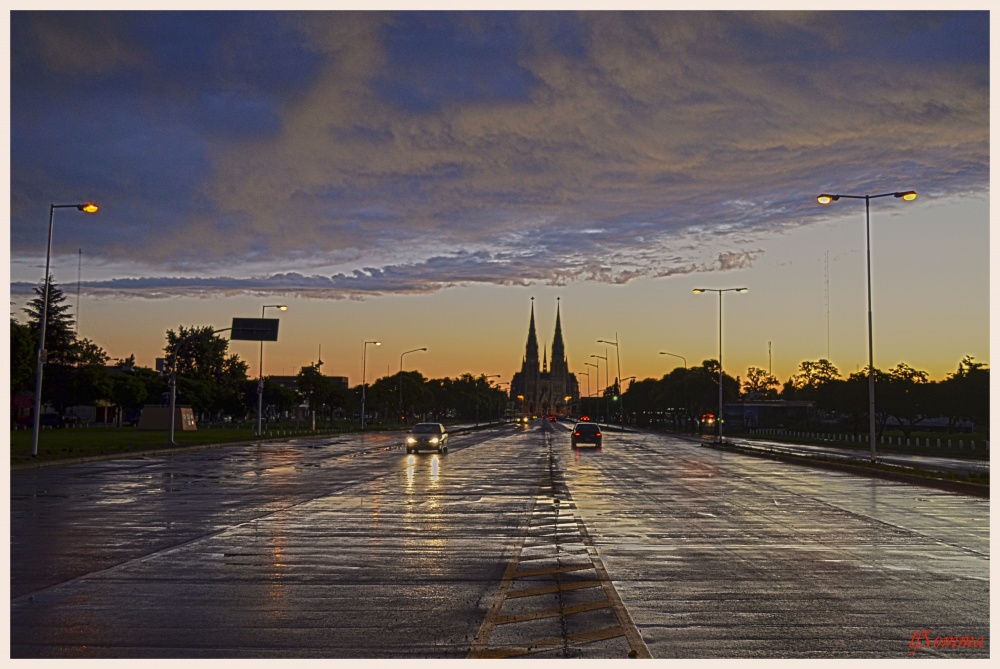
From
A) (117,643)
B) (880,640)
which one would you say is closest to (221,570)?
(117,643)

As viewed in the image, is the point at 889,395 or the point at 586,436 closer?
the point at 586,436

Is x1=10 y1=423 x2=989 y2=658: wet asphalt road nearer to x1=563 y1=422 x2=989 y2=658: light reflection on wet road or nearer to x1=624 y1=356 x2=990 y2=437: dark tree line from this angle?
x1=563 y1=422 x2=989 y2=658: light reflection on wet road

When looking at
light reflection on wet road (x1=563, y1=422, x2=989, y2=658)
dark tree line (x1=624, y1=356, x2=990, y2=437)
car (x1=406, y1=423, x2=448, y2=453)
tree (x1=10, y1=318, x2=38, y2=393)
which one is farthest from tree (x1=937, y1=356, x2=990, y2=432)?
tree (x1=10, y1=318, x2=38, y2=393)

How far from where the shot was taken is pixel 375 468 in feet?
110

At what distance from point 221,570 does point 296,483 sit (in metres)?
14.8

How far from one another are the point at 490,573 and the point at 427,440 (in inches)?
1364

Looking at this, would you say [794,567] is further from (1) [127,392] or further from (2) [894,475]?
(1) [127,392]

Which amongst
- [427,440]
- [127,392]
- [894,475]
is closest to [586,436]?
[427,440]

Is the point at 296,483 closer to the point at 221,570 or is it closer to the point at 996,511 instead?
the point at 221,570

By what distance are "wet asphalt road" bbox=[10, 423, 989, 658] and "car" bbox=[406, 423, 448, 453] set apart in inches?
861

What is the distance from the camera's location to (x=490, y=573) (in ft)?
37.4

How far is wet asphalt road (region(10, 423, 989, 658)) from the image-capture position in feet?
26.3

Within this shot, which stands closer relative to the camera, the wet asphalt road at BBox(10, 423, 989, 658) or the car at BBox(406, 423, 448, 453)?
the wet asphalt road at BBox(10, 423, 989, 658)

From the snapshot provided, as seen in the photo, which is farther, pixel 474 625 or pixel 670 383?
pixel 670 383
